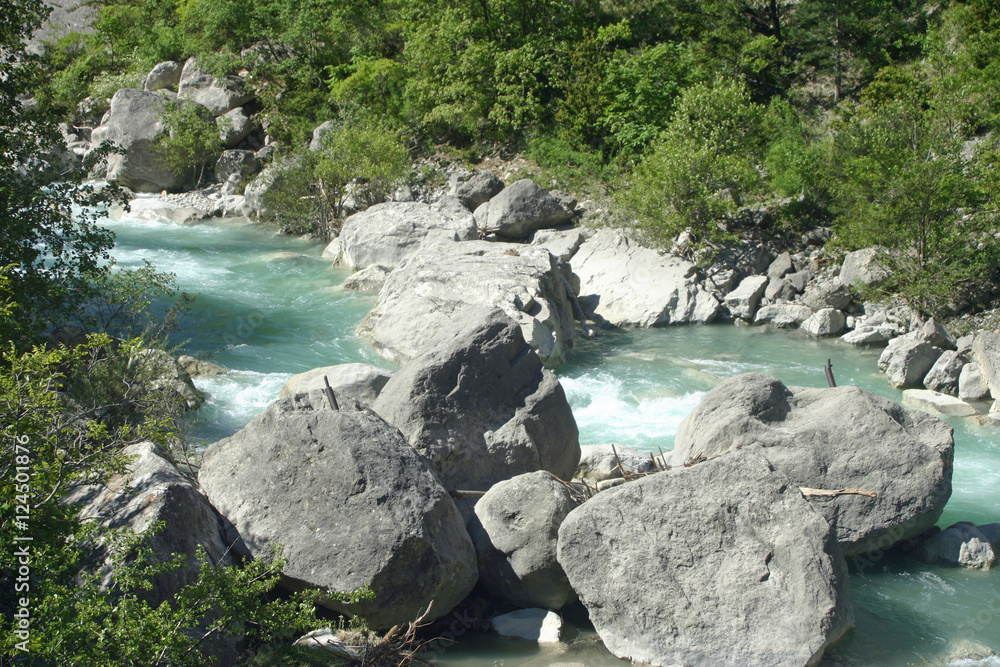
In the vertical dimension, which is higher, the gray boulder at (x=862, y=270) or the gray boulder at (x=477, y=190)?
the gray boulder at (x=477, y=190)

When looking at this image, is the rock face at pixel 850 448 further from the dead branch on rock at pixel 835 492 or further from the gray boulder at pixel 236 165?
the gray boulder at pixel 236 165

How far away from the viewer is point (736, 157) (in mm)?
21750

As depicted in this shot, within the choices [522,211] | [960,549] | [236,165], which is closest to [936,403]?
[960,549]

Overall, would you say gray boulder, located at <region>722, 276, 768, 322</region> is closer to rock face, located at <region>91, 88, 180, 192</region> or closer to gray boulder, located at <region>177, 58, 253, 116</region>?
rock face, located at <region>91, 88, 180, 192</region>

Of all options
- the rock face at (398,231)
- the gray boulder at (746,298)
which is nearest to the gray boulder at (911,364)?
the gray boulder at (746,298)

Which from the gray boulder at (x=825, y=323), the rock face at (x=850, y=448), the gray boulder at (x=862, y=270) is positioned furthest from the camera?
the gray boulder at (x=862, y=270)

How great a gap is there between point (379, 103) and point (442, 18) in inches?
168

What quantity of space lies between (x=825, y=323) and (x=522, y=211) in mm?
9090

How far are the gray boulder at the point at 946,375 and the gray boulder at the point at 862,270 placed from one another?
3868 millimetres

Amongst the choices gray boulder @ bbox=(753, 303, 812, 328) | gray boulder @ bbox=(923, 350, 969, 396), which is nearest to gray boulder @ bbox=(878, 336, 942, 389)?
gray boulder @ bbox=(923, 350, 969, 396)

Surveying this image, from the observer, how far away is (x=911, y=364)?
1441cm

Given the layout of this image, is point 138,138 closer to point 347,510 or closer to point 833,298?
point 833,298

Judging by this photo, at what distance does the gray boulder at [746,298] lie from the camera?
1862 centimetres

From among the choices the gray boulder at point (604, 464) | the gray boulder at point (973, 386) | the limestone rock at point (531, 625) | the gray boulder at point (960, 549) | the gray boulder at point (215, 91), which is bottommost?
the limestone rock at point (531, 625)
